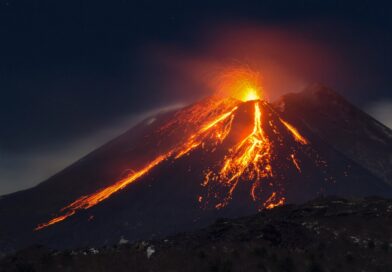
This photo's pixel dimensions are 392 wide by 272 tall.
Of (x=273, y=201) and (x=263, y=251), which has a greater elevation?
(x=263, y=251)

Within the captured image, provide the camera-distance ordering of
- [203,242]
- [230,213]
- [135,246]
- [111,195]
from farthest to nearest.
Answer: [111,195] → [230,213] → [203,242] → [135,246]

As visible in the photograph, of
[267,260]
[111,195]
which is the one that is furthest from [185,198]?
[267,260]

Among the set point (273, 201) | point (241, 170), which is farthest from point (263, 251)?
point (241, 170)

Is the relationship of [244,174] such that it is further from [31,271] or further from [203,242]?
[31,271]

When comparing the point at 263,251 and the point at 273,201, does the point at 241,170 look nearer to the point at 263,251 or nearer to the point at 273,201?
the point at 273,201

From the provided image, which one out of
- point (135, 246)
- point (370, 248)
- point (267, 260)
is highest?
point (135, 246)

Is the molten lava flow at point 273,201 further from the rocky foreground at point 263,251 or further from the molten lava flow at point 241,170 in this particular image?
the rocky foreground at point 263,251

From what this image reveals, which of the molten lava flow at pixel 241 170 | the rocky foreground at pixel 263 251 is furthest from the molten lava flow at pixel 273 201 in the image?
the rocky foreground at pixel 263 251

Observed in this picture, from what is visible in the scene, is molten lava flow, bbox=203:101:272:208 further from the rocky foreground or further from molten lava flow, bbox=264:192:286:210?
the rocky foreground
